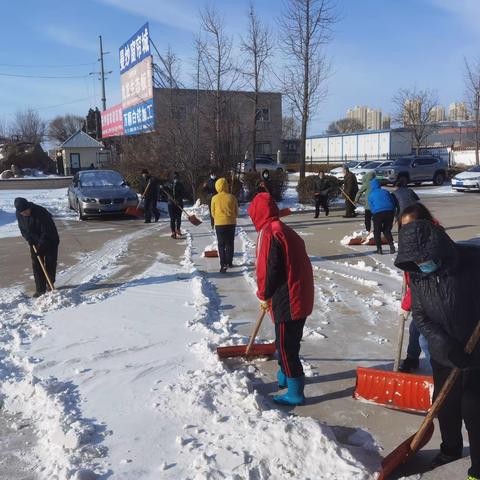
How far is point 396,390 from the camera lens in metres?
3.89

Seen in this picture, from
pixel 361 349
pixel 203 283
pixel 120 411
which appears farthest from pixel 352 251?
pixel 120 411

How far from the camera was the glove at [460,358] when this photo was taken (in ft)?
8.68

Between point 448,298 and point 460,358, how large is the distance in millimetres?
299

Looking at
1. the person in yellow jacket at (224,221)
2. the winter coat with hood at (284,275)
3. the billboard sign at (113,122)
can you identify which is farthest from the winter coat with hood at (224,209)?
the billboard sign at (113,122)

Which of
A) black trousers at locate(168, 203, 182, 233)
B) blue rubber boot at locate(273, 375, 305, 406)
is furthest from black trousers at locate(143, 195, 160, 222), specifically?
blue rubber boot at locate(273, 375, 305, 406)

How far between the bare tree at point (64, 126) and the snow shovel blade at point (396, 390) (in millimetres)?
96167

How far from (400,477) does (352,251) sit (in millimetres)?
7453

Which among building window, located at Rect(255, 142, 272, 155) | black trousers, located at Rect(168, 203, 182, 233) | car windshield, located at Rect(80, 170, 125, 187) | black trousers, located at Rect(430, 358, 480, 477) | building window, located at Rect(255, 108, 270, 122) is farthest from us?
building window, located at Rect(255, 142, 272, 155)

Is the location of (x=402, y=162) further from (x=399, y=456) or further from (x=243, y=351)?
(x=399, y=456)

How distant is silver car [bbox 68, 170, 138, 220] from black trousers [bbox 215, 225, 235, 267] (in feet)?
27.5

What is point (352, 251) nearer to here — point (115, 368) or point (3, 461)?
point (115, 368)

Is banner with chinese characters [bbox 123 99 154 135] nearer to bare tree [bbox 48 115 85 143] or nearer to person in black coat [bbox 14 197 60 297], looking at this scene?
person in black coat [bbox 14 197 60 297]

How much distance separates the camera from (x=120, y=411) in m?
3.89

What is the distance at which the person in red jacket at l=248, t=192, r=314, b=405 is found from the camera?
3766mm
